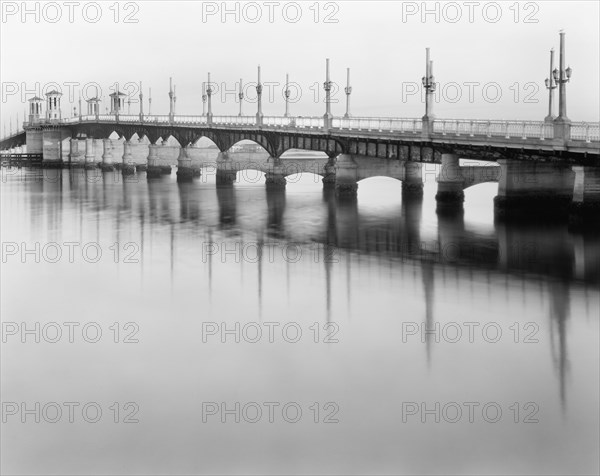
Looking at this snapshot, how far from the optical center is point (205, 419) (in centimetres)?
1633

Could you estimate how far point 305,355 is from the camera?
20.7m

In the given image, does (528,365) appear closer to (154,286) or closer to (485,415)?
(485,415)

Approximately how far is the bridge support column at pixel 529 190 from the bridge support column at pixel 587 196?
649 cm

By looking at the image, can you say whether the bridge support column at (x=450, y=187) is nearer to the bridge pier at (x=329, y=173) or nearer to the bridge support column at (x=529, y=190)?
the bridge support column at (x=529, y=190)

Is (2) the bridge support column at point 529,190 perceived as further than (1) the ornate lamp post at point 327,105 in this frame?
No

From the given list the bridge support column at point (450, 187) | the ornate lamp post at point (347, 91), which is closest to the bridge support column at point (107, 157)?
the ornate lamp post at point (347, 91)

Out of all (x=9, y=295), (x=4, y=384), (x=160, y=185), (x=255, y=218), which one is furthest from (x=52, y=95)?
(x=4, y=384)

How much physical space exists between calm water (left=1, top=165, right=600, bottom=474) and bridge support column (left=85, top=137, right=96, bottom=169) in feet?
337

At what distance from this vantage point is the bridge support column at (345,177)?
7094cm

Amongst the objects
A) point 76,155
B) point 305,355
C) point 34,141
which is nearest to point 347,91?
point 305,355

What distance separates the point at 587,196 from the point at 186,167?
67.7m

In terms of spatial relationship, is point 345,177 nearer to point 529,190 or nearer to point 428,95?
point 428,95

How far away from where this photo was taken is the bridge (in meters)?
44.9

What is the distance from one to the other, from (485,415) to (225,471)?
16.1ft
